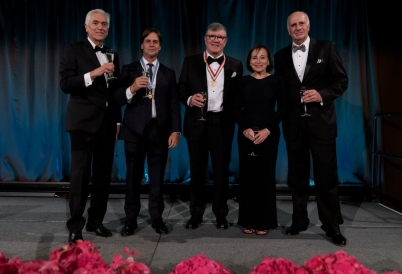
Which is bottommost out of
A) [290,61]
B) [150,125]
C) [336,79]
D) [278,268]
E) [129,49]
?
[278,268]

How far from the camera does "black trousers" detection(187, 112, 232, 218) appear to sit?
114 inches

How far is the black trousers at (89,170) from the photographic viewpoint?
2.53 m

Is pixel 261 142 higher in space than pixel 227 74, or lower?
→ lower

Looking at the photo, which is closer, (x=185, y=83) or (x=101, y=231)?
(x=101, y=231)

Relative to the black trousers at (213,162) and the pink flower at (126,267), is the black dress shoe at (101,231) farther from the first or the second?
the pink flower at (126,267)

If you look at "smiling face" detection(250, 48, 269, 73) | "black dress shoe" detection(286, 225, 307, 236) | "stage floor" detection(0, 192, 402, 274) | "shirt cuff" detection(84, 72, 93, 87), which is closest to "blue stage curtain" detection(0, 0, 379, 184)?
"stage floor" detection(0, 192, 402, 274)

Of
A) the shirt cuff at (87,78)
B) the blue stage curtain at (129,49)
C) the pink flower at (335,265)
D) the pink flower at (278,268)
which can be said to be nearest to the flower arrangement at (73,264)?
the pink flower at (278,268)

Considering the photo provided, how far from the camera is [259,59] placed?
270 cm

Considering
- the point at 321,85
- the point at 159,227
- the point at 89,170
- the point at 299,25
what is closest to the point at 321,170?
the point at 321,85

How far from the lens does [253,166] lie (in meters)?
2.75

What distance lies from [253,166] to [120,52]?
2542 millimetres

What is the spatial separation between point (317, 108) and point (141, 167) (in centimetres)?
139

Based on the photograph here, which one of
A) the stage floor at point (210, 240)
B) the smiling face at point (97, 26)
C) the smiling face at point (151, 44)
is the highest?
the smiling face at point (97, 26)

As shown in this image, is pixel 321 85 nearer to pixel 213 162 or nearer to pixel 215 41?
pixel 215 41
